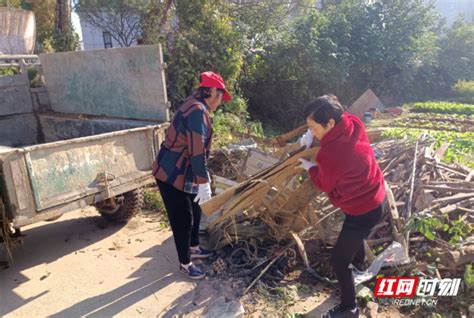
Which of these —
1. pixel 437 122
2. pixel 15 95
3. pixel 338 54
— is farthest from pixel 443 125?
pixel 15 95

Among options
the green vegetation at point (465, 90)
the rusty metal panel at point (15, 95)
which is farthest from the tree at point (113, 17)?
the green vegetation at point (465, 90)

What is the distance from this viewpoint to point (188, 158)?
10.5 feet

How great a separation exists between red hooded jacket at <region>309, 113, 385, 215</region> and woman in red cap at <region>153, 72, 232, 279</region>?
1029 mm

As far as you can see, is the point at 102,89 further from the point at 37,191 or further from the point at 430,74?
the point at 430,74

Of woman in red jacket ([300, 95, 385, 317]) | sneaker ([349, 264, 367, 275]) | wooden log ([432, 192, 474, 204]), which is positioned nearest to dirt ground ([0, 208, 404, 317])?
sneaker ([349, 264, 367, 275])

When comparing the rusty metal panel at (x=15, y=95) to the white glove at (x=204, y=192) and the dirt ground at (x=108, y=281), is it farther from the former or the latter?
the white glove at (x=204, y=192)

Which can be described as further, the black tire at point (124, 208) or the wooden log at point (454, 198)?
the black tire at point (124, 208)

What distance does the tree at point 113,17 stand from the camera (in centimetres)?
1017

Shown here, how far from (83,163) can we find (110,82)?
5.29 feet

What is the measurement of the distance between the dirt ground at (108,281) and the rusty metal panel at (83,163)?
842 mm

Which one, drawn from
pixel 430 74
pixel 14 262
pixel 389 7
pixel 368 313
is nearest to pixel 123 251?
pixel 14 262

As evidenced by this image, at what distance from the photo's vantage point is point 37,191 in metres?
3.12

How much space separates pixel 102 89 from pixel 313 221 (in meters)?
3.28

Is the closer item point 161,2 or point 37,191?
point 37,191
